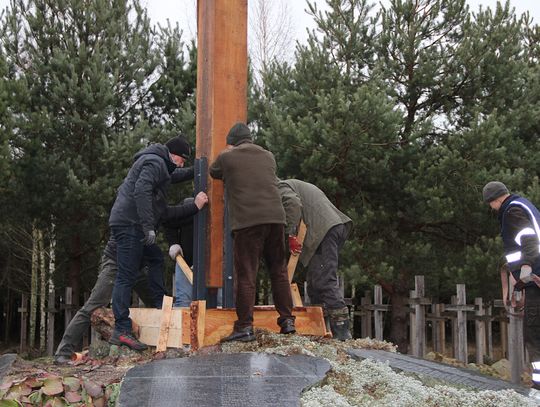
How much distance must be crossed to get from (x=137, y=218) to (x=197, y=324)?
109cm

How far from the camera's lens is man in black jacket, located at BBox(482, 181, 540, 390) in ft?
16.9

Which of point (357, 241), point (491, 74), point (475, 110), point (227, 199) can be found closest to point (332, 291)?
point (227, 199)

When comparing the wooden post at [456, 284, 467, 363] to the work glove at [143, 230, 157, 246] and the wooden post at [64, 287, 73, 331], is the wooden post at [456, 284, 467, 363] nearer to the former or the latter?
the work glove at [143, 230, 157, 246]

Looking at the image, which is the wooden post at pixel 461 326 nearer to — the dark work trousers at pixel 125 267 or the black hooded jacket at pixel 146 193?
the black hooded jacket at pixel 146 193

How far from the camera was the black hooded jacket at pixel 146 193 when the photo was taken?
5012 mm

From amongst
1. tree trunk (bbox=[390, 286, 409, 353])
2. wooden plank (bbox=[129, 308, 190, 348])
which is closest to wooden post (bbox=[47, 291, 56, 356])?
tree trunk (bbox=[390, 286, 409, 353])

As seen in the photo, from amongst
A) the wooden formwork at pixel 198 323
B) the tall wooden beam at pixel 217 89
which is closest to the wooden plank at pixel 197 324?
the wooden formwork at pixel 198 323

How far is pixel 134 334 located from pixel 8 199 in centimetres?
590

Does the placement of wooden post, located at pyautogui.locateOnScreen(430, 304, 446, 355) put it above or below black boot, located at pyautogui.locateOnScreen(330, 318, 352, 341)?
below

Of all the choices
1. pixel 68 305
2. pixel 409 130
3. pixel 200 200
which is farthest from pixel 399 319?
pixel 200 200

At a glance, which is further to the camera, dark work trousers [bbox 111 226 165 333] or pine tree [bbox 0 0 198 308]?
pine tree [bbox 0 0 198 308]

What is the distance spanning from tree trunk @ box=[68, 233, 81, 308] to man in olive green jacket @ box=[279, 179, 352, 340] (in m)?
7.18

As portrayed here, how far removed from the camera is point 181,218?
5.63m

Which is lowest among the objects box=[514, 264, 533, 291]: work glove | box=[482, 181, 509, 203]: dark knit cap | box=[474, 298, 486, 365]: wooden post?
box=[474, 298, 486, 365]: wooden post
